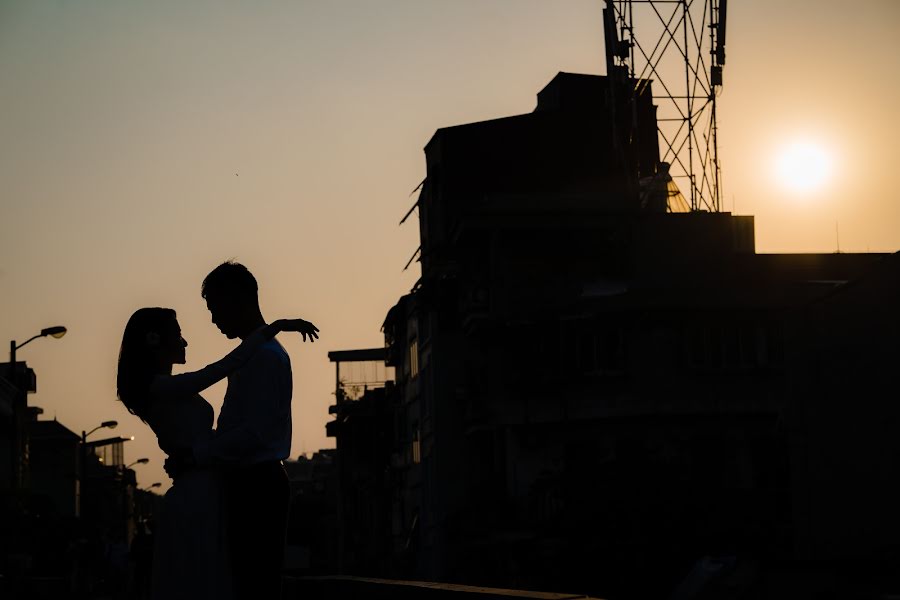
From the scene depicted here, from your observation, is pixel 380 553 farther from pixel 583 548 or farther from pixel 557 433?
pixel 583 548

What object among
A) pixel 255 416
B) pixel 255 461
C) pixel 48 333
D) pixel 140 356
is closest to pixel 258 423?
pixel 255 416

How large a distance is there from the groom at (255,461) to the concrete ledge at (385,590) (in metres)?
1.68

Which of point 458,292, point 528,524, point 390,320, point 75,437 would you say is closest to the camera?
point 528,524

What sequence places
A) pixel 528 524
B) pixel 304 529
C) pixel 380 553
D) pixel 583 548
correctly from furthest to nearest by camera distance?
pixel 304 529
pixel 380 553
pixel 528 524
pixel 583 548

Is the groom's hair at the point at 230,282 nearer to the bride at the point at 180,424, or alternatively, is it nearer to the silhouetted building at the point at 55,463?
the bride at the point at 180,424

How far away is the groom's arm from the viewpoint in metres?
6.80

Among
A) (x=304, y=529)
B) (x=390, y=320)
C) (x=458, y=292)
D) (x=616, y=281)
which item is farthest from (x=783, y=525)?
(x=304, y=529)

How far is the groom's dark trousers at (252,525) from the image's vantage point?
6832 mm

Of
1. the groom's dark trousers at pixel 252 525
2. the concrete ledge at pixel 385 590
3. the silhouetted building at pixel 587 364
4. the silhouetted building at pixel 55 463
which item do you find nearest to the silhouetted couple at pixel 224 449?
the groom's dark trousers at pixel 252 525

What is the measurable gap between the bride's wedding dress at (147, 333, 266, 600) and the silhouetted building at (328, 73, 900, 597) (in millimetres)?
34468

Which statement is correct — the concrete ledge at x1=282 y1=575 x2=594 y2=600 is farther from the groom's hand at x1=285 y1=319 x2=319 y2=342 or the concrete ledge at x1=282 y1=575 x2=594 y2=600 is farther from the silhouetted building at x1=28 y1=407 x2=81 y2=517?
the silhouetted building at x1=28 y1=407 x2=81 y2=517

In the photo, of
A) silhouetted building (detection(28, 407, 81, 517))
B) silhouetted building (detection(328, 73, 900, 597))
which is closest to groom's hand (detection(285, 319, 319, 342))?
silhouetted building (detection(328, 73, 900, 597))

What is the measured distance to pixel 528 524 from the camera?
171ft

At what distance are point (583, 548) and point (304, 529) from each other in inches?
3134
